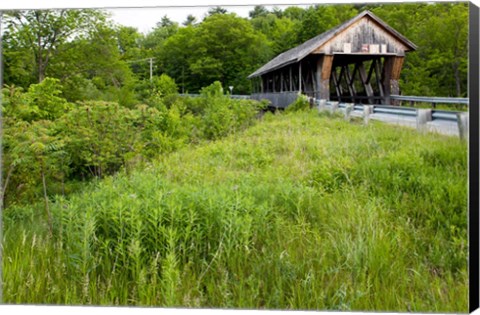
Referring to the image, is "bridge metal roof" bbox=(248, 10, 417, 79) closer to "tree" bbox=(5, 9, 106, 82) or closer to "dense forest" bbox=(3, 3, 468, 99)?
"dense forest" bbox=(3, 3, 468, 99)

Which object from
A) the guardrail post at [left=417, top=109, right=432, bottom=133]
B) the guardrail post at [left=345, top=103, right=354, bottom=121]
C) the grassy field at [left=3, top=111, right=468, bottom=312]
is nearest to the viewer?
the grassy field at [left=3, top=111, right=468, bottom=312]

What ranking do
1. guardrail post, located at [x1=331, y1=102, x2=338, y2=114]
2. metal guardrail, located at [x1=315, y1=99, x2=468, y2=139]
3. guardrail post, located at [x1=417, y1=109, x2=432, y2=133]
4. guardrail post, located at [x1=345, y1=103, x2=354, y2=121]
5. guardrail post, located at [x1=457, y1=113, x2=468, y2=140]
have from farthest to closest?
1. guardrail post, located at [x1=331, y1=102, x2=338, y2=114]
2. guardrail post, located at [x1=345, y1=103, x2=354, y2=121]
3. guardrail post, located at [x1=417, y1=109, x2=432, y2=133]
4. metal guardrail, located at [x1=315, y1=99, x2=468, y2=139]
5. guardrail post, located at [x1=457, y1=113, x2=468, y2=140]

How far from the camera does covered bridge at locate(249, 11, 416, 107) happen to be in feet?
14.5

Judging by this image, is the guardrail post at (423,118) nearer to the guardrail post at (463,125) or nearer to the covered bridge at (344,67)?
the guardrail post at (463,125)

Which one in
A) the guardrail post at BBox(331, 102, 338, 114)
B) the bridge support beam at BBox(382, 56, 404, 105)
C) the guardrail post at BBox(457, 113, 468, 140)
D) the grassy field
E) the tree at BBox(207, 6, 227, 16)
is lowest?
the grassy field

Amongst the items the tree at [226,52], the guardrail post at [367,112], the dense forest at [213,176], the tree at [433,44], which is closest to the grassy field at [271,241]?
the dense forest at [213,176]

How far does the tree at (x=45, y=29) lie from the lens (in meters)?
4.24

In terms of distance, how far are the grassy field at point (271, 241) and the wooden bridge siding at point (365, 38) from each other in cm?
83

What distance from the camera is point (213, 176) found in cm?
430

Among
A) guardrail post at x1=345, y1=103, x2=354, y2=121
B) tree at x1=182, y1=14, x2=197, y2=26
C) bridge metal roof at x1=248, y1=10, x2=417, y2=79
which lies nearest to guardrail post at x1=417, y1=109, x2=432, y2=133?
bridge metal roof at x1=248, y1=10, x2=417, y2=79

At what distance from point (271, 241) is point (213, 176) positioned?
1018 mm

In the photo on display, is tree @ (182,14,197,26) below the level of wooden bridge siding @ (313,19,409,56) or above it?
above

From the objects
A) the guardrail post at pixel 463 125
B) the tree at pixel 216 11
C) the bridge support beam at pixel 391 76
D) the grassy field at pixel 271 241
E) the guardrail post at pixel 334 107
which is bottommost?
the grassy field at pixel 271 241

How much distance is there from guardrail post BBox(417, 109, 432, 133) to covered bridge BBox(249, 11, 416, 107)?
0.53 meters
